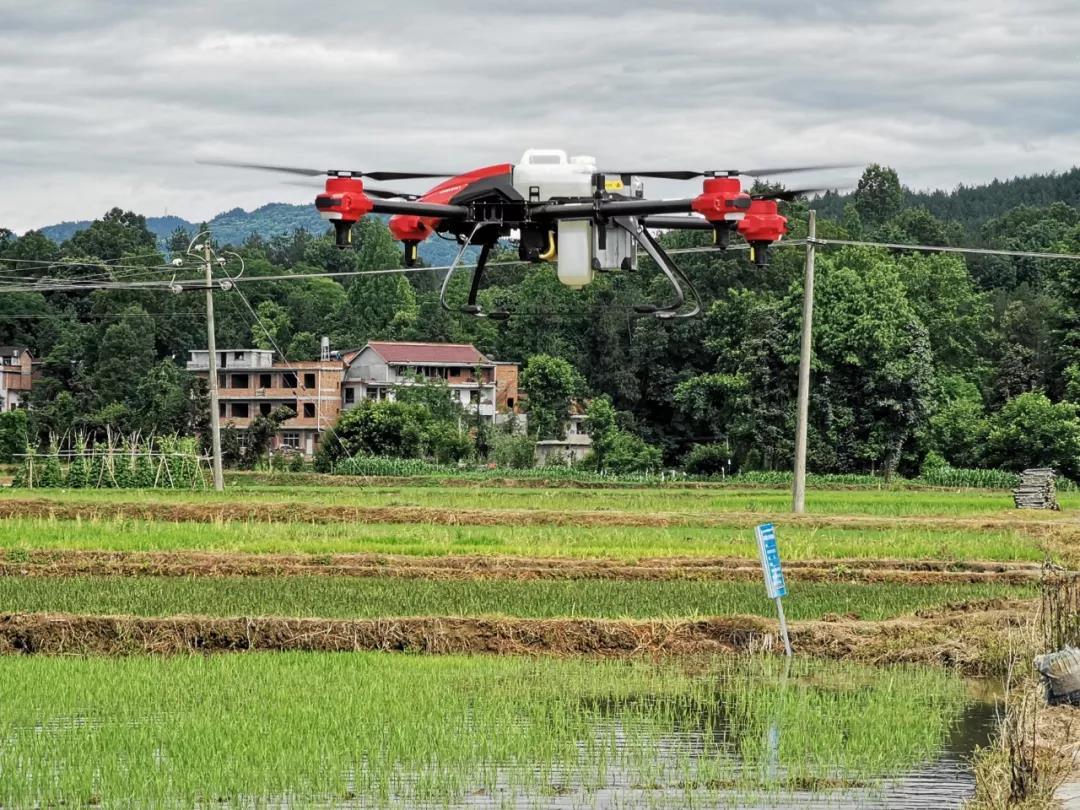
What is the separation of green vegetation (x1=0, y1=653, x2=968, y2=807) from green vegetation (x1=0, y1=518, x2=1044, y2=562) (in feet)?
33.6

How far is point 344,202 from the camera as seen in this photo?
11.7 metres

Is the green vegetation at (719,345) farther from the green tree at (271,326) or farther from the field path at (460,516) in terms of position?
the field path at (460,516)

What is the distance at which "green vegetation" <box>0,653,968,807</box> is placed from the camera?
1279 centimetres

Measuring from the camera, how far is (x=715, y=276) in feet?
257

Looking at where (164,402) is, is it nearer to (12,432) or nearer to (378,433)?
(12,432)

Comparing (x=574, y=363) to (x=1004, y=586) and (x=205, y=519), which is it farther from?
(x=1004, y=586)

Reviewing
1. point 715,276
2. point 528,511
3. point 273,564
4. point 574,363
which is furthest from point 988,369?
point 273,564

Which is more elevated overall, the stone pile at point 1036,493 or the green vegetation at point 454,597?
the green vegetation at point 454,597

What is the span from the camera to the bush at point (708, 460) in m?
66.6

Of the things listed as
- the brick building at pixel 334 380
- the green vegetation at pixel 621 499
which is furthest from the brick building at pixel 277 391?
the green vegetation at pixel 621 499

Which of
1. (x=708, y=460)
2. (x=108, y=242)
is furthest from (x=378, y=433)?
(x=108, y=242)

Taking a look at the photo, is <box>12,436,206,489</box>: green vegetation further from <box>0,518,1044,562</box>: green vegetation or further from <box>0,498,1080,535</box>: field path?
<box>0,518,1044,562</box>: green vegetation

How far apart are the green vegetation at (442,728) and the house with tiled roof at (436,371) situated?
2369 inches

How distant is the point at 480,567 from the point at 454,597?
3772 millimetres
